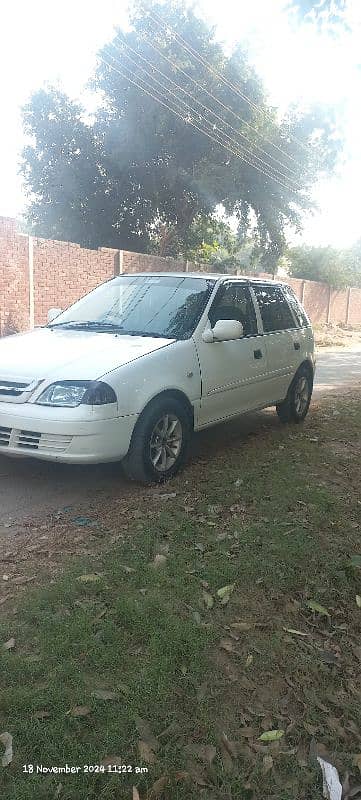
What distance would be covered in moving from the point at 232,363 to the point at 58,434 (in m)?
2.02

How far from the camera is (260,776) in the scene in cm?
212

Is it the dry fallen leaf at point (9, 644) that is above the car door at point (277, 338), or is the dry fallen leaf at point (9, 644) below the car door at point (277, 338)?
below

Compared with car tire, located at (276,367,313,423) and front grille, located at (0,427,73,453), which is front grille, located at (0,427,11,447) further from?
car tire, located at (276,367,313,423)

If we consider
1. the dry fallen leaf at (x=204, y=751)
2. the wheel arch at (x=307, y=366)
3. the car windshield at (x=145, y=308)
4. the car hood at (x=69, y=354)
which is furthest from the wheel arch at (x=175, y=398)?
the dry fallen leaf at (x=204, y=751)

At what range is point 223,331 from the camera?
5.32 metres

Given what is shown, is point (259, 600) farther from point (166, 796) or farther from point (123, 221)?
point (123, 221)

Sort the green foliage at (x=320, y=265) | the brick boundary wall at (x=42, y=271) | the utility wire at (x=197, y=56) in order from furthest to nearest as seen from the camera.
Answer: the green foliage at (x=320, y=265) < the utility wire at (x=197, y=56) < the brick boundary wall at (x=42, y=271)

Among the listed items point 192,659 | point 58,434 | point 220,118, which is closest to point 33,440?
point 58,434

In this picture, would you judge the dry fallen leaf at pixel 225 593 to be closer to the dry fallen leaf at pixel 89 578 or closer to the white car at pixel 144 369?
the dry fallen leaf at pixel 89 578

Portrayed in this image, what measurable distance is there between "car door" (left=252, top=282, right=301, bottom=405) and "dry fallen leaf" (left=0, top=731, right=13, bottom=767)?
15.3 feet

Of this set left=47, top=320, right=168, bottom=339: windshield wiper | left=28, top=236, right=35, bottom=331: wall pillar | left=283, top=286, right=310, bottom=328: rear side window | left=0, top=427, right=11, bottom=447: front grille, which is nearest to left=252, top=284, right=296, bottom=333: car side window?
left=283, top=286, right=310, bottom=328: rear side window

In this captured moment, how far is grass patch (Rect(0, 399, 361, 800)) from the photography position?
2.11 metres

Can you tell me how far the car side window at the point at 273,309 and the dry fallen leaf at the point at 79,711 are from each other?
471 cm

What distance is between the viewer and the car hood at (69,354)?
4.41m
